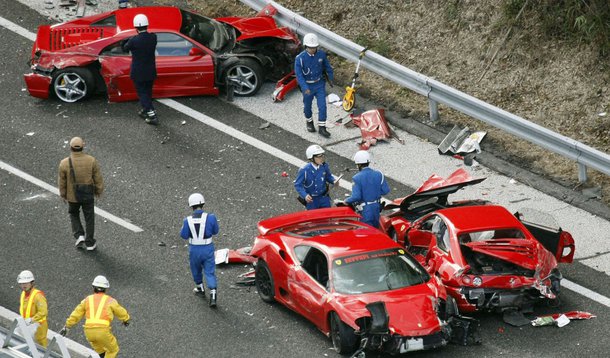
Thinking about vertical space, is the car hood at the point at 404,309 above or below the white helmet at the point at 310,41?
below

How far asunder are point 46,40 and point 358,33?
5.51 m

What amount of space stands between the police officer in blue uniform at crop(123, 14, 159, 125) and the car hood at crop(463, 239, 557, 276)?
6.81 m

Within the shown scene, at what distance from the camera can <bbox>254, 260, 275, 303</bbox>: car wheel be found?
52.6 ft

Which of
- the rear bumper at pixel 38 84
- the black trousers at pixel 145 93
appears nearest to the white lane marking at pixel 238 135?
the black trousers at pixel 145 93

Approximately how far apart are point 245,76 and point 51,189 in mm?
4125

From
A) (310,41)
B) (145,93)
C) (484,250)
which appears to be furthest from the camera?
(145,93)

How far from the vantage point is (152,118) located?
811 inches

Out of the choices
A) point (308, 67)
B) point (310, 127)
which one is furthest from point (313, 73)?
point (310, 127)

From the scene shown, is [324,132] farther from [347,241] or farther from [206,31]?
[347,241]

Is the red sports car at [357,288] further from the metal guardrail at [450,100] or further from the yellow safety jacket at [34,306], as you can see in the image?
the metal guardrail at [450,100]

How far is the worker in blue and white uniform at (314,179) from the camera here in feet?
57.5

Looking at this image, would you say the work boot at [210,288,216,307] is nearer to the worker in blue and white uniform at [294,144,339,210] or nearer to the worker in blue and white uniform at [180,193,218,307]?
the worker in blue and white uniform at [180,193,218,307]

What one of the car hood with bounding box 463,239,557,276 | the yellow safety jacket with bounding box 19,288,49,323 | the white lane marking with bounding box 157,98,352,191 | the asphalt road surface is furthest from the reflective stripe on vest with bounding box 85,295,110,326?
the white lane marking with bounding box 157,98,352,191

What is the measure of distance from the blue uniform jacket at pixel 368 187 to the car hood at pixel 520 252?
177cm
